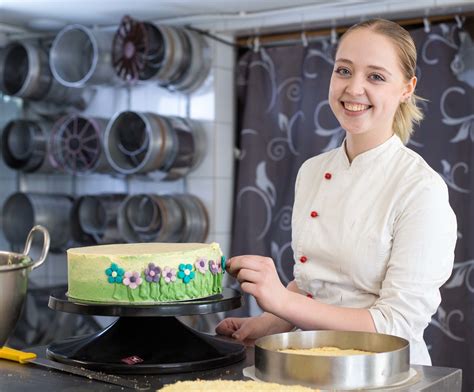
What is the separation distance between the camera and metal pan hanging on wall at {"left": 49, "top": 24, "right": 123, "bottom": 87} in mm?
4391

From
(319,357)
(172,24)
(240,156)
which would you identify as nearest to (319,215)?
(319,357)

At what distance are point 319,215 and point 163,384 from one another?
0.66 m

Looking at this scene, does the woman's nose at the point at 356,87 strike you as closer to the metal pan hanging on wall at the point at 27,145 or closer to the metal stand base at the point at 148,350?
the metal stand base at the point at 148,350

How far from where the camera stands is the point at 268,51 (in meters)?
4.30

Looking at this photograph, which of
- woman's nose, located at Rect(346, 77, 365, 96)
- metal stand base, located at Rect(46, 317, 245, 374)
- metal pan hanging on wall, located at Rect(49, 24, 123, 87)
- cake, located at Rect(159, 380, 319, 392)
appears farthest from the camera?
metal pan hanging on wall, located at Rect(49, 24, 123, 87)

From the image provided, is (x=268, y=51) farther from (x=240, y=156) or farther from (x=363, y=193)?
(x=363, y=193)

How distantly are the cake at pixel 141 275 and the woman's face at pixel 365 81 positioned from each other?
460 mm

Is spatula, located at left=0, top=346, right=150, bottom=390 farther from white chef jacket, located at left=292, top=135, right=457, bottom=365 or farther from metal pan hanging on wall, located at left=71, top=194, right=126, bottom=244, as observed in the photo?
metal pan hanging on wall, located at left=71, top=194, right=126, bottom=244

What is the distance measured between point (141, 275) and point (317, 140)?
8.39ft

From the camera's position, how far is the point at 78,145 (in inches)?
180

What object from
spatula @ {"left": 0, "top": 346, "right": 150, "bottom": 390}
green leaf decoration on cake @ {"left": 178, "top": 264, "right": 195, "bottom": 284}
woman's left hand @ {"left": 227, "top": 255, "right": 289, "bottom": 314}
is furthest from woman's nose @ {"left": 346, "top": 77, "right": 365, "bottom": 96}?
spatula @ {"left": 0, "top": 346, "right": 150, "bottom": 390}

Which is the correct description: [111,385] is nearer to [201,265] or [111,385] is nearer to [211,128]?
[201,265]

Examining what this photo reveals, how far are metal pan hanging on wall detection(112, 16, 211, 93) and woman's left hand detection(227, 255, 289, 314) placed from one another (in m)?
2.67

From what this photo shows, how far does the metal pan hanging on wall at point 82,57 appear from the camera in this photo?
4391 mm
